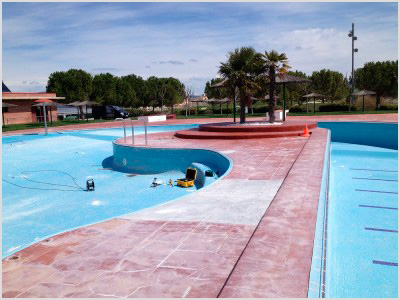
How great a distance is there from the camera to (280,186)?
23.8 feet

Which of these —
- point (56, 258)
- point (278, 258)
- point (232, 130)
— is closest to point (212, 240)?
point (278, 258)

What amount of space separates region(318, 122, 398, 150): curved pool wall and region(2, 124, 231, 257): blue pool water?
11.1 metres

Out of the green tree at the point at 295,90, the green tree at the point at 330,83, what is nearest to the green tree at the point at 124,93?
the green tree at the point at 295,90

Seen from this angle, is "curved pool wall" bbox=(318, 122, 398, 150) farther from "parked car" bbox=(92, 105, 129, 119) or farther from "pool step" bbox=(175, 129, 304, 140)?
"parked car" bbox=(92, 105, 129, 119)

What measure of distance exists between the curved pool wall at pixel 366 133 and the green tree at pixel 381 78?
20639 mm

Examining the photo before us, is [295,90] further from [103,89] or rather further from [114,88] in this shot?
[103,89]

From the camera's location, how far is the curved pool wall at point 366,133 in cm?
1855

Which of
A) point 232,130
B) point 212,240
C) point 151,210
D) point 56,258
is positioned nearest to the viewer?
point 56,258

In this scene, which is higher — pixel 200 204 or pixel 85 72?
pixel 85 72

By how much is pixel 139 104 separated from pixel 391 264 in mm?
49939

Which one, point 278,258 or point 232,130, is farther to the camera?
point 232,130

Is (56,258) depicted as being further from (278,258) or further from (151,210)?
(278,258)

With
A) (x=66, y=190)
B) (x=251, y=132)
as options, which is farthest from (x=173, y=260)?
(x=251, y=132)

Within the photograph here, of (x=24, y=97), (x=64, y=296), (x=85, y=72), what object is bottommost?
(x=64, y=296)
